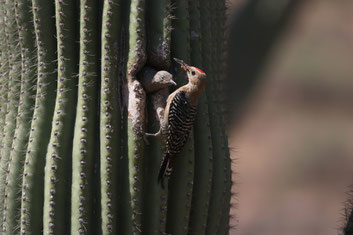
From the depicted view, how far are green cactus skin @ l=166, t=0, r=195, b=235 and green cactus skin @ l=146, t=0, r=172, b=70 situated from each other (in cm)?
8

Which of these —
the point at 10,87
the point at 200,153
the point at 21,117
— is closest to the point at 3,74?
the point at 10,87

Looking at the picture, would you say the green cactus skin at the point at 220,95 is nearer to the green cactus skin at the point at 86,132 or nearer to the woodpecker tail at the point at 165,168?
the woodpecker tail at the point at 165,168

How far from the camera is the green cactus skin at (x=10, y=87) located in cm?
297

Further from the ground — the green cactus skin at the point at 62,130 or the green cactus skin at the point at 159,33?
the green cactus skin at the point at 159,33

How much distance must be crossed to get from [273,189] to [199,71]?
18.8 feet

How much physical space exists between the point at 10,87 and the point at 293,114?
6.15m

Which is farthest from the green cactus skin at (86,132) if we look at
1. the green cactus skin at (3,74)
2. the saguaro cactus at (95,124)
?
the green cactus skin at (3,74)

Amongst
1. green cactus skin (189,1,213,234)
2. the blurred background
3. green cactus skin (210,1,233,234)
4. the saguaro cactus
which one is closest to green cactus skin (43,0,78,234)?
the saguaro cactus

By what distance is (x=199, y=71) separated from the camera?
9.56ft

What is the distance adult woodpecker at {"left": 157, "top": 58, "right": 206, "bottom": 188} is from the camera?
2826 mm

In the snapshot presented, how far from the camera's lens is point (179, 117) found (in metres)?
2.84

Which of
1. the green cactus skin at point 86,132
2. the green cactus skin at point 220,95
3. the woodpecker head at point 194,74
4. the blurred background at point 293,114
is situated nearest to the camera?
the green cactus skin at point 86,132

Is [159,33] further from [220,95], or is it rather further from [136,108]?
[220,95]

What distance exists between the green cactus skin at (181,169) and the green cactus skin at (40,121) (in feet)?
1.84
